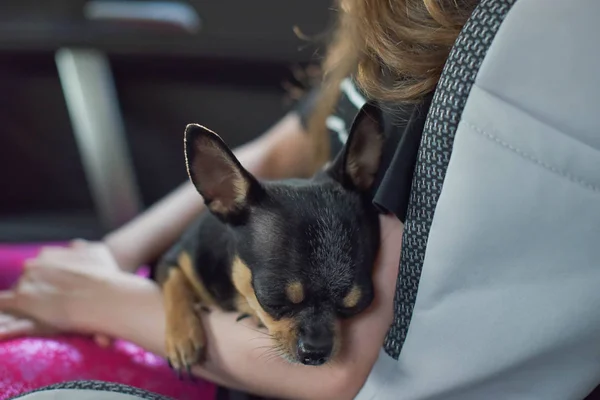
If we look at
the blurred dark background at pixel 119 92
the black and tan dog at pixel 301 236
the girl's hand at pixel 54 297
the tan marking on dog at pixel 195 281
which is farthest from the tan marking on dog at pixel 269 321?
the blurred dark background at pixel 119 92

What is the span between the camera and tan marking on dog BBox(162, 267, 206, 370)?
89 cm

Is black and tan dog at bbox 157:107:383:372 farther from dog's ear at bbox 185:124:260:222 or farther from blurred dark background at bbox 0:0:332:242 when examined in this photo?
blurred dark background at bbox 0:0:332:242

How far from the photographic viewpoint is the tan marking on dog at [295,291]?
2.50 feet

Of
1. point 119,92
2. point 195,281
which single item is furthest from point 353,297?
point 119,92

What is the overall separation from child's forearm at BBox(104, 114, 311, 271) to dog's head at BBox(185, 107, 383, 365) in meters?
0.42

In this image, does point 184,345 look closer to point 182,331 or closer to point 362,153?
point 182,331

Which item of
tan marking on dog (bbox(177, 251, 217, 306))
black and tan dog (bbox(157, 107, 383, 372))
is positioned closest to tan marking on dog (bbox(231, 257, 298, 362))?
black and tan dog (bbox(157, 107, 383, 372))

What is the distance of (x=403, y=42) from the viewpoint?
2.56 ft

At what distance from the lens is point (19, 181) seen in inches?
71.2

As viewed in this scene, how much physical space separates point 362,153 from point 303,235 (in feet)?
0.43

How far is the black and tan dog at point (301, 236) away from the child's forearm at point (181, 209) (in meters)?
0.42

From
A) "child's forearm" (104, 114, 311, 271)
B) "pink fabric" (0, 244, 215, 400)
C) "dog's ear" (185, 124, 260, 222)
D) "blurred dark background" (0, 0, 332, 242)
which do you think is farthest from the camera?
"blurred dark background" (0, 0, 332, 242)

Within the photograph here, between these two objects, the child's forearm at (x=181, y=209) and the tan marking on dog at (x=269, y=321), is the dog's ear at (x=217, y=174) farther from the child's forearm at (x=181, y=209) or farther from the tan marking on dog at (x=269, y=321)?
the child's forearm at (x=181, y=209)

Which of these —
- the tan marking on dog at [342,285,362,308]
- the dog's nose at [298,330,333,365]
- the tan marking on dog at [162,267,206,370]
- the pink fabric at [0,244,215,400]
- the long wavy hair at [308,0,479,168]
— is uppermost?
the long wavy hair at [308,0,479,168]
